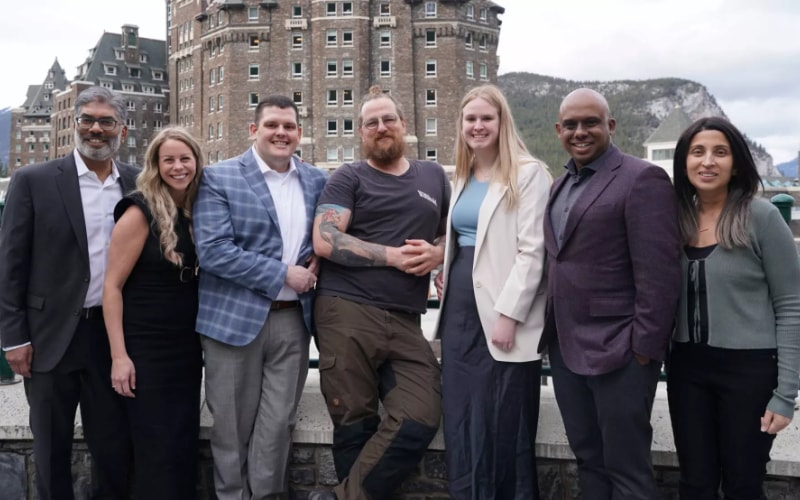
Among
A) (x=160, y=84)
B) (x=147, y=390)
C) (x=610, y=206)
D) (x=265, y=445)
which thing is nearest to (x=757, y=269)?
(x=610, y=206)

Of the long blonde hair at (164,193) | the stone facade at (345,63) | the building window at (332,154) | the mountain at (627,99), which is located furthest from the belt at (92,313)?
the mountain at (627,99)

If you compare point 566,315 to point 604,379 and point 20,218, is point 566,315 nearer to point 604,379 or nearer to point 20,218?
point 604,379

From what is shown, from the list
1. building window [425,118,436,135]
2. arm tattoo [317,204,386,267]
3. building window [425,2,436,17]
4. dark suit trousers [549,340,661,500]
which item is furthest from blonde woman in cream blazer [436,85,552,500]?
building window [425,2,436,17]

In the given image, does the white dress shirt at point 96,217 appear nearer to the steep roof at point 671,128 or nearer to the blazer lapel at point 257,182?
the blazer lapel at point 257,182

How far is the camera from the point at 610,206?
297 cm

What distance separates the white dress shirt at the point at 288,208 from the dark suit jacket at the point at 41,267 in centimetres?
94

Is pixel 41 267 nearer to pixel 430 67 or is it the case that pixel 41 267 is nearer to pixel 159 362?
pixel 159 362

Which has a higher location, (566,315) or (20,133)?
(20,133)

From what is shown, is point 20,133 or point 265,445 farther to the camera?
point 20,133

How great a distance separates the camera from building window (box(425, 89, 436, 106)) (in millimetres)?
57844

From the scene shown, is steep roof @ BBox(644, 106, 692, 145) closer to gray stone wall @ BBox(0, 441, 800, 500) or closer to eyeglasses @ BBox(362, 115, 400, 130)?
eyeglasses @ BBox(362, 115, 400, 130)

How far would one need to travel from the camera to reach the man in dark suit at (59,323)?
11.3ft

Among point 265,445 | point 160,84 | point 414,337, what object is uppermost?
point 160,84

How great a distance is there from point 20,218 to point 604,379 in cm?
281
